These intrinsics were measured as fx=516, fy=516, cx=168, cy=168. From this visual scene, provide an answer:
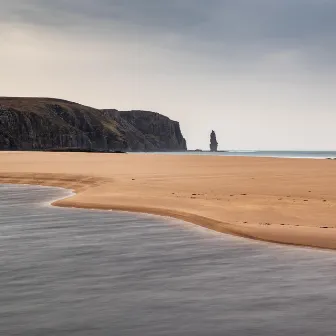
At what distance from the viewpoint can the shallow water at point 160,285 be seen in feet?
23.4

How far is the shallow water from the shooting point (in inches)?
281

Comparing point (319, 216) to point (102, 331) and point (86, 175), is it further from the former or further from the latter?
point (86, 175)

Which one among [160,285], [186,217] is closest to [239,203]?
[186,217]

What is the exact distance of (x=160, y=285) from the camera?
9141 millimetres

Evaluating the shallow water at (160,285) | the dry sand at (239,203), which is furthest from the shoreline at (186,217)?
the shallow water at (160,285)

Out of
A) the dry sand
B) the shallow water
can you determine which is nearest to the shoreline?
the dry sand

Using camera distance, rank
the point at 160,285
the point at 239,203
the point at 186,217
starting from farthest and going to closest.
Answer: the point at 239,203, the point at 186,217, the point at 160,285

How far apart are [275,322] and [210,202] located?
48.3ft

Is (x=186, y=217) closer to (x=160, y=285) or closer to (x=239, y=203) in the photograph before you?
(x=239, y=203)

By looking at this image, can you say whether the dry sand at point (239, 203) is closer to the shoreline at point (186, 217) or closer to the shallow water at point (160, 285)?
the shoreline at point (186, 217)

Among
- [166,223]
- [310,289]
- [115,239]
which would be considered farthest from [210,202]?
[310,289]

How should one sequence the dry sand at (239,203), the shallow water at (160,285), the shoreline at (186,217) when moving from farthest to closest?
the dry sand at (239,203) < the shoreline at (186,217) < the shallow water at (160,285)

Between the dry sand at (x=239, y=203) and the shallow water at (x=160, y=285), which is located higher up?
the dry sand at (x=239, y=203)

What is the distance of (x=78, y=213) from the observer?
20.5m
